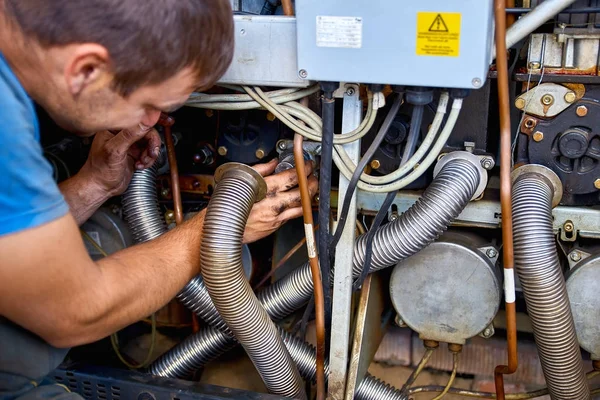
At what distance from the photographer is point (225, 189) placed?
1246 millimetres

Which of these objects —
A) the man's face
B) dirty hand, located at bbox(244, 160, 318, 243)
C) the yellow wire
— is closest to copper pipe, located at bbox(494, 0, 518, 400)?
dirty hand, located at bbox(244, 160, 318, 243)

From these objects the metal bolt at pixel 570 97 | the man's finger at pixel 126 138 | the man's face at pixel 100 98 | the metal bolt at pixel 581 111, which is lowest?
the man's finger at pixel 126 138

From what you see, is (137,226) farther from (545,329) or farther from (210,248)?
(545,329)

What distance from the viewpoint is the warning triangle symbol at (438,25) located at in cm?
104

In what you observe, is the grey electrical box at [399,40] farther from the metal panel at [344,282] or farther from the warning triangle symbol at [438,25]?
the metal panel at [344,282]

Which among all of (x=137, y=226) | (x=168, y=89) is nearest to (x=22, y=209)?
(x=168, y=89)

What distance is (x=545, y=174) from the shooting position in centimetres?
132

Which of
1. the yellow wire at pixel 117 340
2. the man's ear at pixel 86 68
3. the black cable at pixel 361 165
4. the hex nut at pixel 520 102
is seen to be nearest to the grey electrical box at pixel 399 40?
the black cable at pixel 361 165

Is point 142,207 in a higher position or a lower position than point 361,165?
lower

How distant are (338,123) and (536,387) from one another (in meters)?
0.84

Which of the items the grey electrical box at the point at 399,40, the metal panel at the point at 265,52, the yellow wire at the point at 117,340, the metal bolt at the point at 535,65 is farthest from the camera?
the yellow wire at the point at 117,340

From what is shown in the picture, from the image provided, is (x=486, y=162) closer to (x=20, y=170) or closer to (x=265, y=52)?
(x=265, y=52)

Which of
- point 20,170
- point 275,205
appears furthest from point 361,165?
point 20,170

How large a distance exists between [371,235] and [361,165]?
0.53 ft
